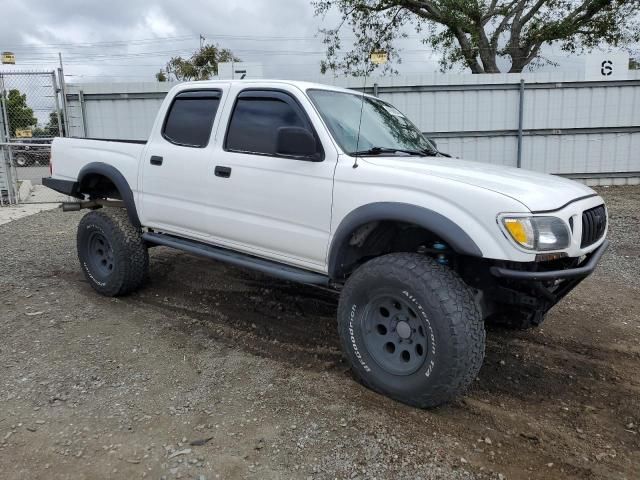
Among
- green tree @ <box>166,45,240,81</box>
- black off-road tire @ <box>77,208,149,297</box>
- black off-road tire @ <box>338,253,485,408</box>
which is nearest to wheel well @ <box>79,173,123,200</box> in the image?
black off-road tire @ <box>77,208,149,297</box>

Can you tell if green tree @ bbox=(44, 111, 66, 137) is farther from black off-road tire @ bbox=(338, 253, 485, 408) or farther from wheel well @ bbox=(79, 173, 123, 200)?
black off-road tire @ bbox=(338, 253, 485, 408)

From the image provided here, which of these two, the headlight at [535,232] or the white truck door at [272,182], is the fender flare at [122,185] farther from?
the headlight at [535,232]

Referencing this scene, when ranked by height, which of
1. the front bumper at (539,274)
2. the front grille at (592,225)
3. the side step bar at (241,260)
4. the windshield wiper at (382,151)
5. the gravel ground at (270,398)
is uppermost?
the windshield wiper at (382,151)

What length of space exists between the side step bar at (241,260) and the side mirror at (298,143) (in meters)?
0.81

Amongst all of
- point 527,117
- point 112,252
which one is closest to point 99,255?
point 112,252

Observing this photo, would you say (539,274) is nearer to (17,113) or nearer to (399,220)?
(399,220)

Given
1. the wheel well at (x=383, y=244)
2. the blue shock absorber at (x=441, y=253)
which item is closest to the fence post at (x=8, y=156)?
the wheel well at (x=383, y=244)

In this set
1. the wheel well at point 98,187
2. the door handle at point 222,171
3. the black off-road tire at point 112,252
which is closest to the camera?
the door handle at point 222,171

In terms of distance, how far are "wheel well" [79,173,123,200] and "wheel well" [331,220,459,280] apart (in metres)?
2.81

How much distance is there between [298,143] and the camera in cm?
357

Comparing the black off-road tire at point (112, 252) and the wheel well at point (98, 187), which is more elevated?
the wheel well at point (98, 187)

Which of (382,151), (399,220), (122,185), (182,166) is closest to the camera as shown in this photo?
(399,220)

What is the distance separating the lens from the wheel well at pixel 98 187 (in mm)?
5395

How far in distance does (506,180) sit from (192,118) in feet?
8.89
